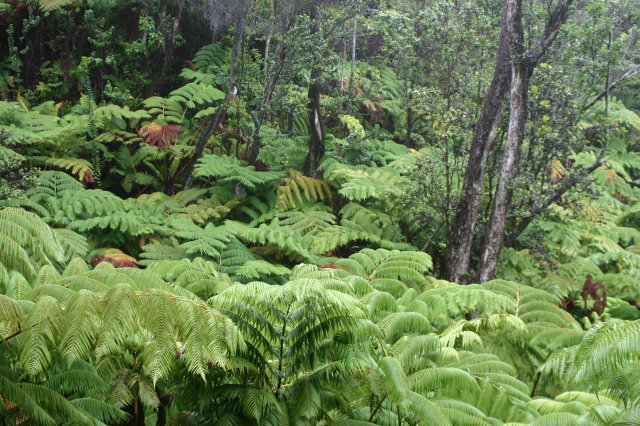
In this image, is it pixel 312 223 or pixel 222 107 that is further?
pixel 222 107

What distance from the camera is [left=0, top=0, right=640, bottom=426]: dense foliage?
2.48 meters

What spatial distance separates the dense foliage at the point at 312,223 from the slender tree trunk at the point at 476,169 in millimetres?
26

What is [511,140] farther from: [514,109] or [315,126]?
[315,126]

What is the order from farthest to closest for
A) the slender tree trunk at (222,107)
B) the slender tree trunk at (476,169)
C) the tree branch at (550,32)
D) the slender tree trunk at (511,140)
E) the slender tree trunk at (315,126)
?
1. the slender tree trunk at (315,126)
2. the slender tree trunk at (222,107)
3. the slender tree trunk at (476,169)
4. the slender tree trunk at (511,140)
5. the tree branch at (550,32)

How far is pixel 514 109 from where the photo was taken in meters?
→ 6.89

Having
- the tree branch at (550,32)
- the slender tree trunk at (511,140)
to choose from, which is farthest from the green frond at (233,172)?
the tree branch at (550,32)

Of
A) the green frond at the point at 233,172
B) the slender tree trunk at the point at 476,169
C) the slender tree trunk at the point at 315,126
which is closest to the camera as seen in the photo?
the slender tree trunk at the point at 476,169

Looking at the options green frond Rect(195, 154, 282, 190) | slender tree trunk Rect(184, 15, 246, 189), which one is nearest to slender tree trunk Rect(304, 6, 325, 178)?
green frond Rect(195, 154, 282, 190)

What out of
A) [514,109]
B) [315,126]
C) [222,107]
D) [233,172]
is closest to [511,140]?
[514,109]

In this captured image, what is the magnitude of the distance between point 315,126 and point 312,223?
6.05 ft

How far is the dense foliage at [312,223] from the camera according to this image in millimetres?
2482

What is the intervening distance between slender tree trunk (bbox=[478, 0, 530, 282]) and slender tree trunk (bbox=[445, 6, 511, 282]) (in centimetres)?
11

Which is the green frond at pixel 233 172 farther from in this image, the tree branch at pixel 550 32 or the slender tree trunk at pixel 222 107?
the tree branch at pixel 550 32

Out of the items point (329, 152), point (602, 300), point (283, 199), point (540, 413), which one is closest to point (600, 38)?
point (602, 300)
